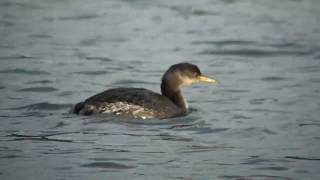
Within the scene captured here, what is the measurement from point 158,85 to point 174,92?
203cm

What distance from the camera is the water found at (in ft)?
39.2

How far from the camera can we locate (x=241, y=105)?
15531mm

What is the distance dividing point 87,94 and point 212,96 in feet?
6.20

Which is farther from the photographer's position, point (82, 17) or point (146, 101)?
point (82, 17)

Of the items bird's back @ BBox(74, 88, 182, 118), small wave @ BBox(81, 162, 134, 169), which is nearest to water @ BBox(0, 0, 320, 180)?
small wave @ BBox(81, 162, 134, 169)

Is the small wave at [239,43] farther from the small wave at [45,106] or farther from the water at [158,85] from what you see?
the small wave at [45,106]

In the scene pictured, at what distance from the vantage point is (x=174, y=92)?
15109 millimetres

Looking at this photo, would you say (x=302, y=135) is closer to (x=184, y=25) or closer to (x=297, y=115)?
(x=297, y=115)

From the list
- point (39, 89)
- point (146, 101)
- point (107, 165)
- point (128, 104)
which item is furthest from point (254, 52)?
point (107, 165)

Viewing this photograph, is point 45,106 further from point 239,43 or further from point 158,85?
point 239,43

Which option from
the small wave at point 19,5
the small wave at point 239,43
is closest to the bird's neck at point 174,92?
the small wave at point 239,43

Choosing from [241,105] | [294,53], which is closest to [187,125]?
[241,105]

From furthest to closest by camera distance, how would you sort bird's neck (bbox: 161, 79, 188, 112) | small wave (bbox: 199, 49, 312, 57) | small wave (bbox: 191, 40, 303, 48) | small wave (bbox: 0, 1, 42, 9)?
1. small wave (bbox: 0, 1, 42, 9)
2. small wave (bbox: 191, 40, 303, 48)
3. small wave (bbox: 199, 49, 312, 57)
4. bird's neck (bbox: 161, 79, 188, 112)

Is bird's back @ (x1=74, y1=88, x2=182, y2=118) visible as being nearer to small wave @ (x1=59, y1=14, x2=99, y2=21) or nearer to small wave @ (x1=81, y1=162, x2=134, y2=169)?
small wave @ (x1=81, y1=162, x2=134, y2=169)
